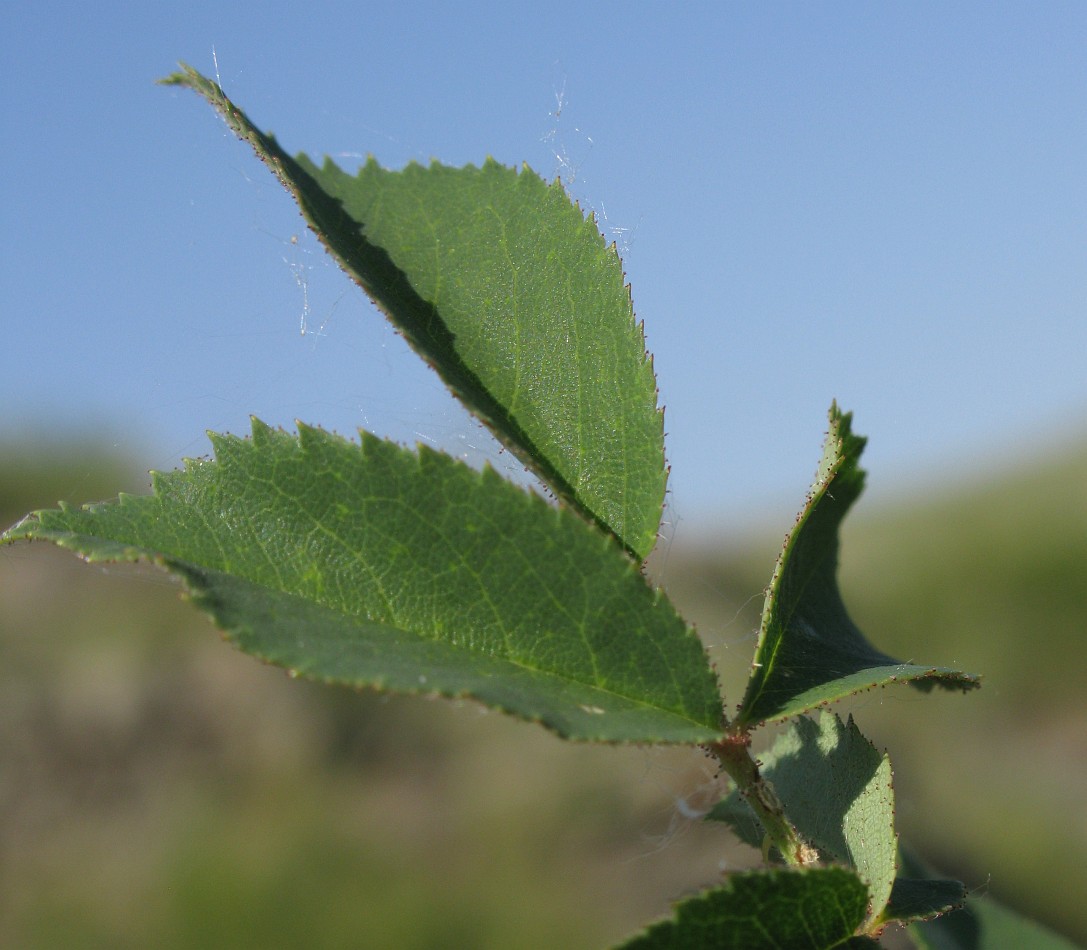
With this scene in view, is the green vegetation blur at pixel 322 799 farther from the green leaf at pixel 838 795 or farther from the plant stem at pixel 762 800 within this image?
the plant stem at pixel 762 800

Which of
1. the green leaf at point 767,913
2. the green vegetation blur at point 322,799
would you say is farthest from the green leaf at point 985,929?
the green vegetation blur at point 322,799

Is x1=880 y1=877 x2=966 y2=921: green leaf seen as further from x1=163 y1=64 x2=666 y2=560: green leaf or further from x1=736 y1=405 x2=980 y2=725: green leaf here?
x1=163 y1=64 x2=666 y2=560: green leaf

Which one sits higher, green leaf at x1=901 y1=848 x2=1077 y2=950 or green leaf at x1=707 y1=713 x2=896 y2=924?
green leaf at x1=707 y1=713 x2=896 y2=924

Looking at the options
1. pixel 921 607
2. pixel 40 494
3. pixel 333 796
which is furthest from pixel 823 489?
pixel 921 607

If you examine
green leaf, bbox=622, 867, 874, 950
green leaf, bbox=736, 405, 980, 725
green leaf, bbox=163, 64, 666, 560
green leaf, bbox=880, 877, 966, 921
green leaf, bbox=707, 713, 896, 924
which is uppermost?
green leaf, bbox=163, 64, 666, 560

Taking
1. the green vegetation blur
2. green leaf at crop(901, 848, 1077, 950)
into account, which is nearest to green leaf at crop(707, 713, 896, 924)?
green leaf at crop(901, 848, 1077, 950)
